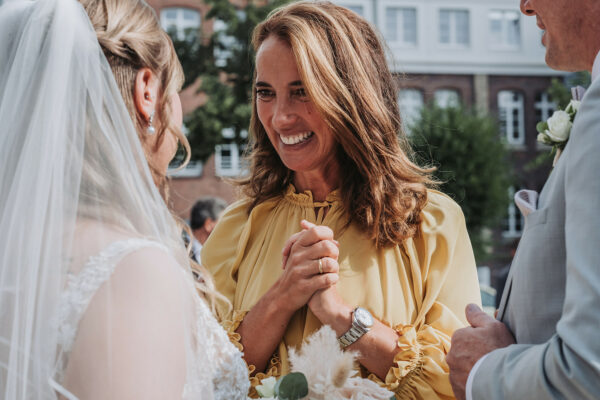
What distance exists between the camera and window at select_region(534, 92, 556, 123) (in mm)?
27500

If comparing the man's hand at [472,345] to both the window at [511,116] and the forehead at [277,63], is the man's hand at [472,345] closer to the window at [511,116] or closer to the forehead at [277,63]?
the forehead at [277,63]

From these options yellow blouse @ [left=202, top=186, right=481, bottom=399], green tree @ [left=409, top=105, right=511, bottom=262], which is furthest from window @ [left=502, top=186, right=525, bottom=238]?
yellow blouse @ [left=202, top=186, right=481, bottom=399]

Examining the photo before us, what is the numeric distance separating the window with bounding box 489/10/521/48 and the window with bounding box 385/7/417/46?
3.61 metres

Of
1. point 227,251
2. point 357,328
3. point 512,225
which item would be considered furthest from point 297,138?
point 512,225

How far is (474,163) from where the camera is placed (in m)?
21.6

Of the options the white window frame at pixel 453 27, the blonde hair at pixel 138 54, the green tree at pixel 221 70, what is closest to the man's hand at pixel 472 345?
the blonde hair at pixel 138 54

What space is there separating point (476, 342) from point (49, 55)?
1.44m

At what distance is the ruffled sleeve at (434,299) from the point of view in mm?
2240

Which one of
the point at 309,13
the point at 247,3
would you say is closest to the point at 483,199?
the point at 247,3

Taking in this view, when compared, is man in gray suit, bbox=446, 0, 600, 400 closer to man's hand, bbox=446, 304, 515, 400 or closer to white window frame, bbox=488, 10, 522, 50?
man's hand, bbox=446, 304, 515, 400

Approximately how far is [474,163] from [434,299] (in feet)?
65.9

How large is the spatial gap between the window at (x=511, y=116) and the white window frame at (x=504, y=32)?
2.06 metres

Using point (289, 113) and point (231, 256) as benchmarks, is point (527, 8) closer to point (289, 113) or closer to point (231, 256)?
point (289, 113)

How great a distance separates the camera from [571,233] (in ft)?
4.46
